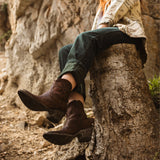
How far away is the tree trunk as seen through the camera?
1.26 m

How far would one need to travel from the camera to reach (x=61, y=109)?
1.38 meters

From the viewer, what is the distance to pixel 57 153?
1.85 m

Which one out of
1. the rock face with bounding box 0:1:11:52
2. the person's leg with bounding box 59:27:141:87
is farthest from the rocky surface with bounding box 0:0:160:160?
the rock face with bounding box 0:1:11:52

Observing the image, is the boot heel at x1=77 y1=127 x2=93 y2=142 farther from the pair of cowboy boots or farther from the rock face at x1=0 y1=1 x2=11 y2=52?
the rock face at x1=0 y1=1 x2=11 y2=52

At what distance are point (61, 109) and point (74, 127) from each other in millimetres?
196

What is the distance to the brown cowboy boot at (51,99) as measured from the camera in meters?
1.25

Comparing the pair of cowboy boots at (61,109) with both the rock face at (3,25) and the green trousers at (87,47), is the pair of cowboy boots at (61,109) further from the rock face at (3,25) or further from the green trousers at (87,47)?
the rock face at (3,25)

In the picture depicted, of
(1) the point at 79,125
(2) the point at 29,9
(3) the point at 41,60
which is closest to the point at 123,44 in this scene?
(1) the point at 79,125

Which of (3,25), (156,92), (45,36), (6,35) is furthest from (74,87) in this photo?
(3,25)

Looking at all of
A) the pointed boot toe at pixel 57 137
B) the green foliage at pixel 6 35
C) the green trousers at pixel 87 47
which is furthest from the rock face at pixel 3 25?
the pointed boot toe at pixel 57 137

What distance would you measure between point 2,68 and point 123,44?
17.4ft

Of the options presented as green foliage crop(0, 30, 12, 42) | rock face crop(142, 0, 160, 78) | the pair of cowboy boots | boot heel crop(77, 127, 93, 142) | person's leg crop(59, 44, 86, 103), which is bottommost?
boot heel crop(77, 127, 93, 142)

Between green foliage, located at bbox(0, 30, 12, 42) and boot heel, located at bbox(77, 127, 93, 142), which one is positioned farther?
green foliage, located at bbox(0, 30, 12, 42)

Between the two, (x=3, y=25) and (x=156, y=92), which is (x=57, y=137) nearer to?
(x=156, y=92)
